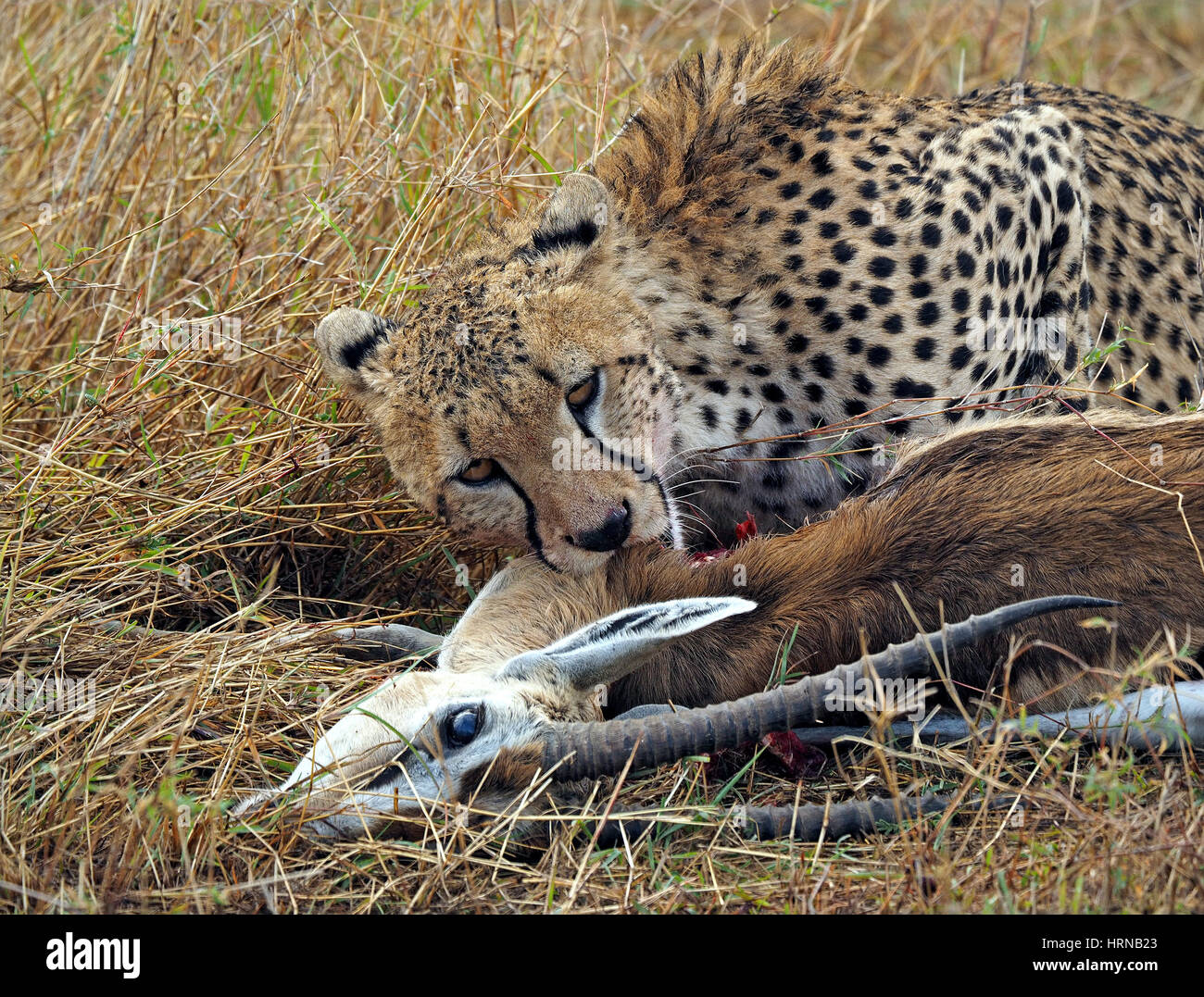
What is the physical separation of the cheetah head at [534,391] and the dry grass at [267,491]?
486mm

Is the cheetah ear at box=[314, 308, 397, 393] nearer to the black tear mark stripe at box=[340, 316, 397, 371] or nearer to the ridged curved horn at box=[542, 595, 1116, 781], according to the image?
the black tear mark stripe at box=[340, 316, 397, 371]

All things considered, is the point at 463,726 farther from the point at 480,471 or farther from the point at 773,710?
the point at 480,471

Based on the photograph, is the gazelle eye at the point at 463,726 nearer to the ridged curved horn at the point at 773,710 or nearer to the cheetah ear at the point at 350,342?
the ridged curved horn at the point at 773,710

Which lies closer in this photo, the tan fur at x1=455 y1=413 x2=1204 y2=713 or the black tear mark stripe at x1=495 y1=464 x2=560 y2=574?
the tan fur at x1=455 y1=413 x2=1204 y2=713

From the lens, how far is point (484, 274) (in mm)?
3656

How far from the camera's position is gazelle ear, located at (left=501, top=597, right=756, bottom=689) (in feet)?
9.78

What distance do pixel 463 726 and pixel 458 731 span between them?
0.05 ft

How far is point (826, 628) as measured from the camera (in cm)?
321

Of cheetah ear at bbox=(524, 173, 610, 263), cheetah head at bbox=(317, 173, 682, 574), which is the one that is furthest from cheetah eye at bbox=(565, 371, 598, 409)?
cheetah ear at bbox=(524, 173, 610, 263)

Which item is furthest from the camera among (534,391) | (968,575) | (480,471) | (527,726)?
(480,471)

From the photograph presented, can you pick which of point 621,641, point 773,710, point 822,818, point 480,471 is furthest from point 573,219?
point 822,818

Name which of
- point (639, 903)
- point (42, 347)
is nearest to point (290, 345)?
point (42, 347)

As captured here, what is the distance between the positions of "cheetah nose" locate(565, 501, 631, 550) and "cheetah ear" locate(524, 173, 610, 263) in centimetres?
77

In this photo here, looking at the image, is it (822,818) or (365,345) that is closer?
(822,818)
